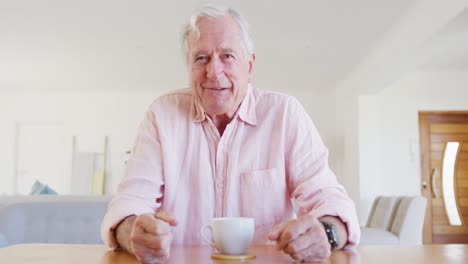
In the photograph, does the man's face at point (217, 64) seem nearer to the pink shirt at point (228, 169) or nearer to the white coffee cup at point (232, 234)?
the pink shirt at point (228, 169)

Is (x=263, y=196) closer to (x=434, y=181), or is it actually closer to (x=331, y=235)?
(x=331, y=235)

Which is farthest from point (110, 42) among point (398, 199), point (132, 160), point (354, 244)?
point (354, 244)

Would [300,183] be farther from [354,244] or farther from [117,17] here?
[117,17]

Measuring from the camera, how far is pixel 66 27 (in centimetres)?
505

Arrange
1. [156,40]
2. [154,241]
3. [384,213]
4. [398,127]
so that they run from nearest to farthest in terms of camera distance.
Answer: [154,241] < [384,213] < [156,40] < [398,127]

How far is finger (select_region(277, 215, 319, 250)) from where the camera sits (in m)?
0.90

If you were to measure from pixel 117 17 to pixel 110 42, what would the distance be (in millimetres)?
915

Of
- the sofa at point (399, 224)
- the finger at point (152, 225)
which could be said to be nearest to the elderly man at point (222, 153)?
the finger at point (152, 225)

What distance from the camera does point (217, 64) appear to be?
127 centimetres

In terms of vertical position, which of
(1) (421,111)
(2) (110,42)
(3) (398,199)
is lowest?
(3) (398,199)

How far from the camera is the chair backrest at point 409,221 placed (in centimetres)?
455

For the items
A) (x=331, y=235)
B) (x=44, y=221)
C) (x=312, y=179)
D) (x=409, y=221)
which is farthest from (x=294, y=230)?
(x=409, y=221)

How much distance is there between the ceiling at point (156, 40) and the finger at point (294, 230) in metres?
3.43

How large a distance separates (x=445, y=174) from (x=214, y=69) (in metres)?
6.06
